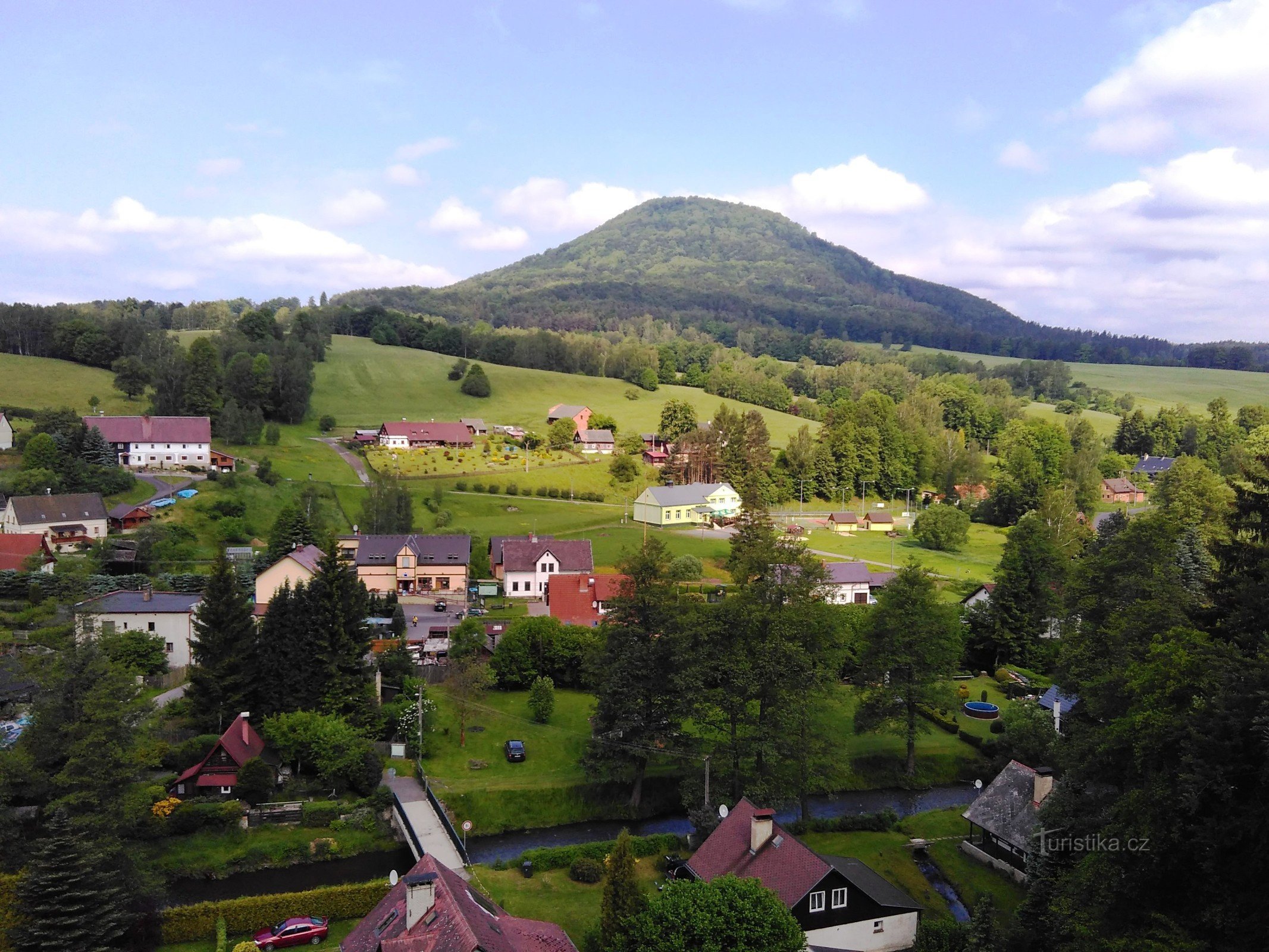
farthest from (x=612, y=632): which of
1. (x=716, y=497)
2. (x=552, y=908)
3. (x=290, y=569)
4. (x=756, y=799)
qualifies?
(x=716, y=497)

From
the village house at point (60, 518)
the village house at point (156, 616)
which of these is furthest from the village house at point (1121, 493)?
the village house at point (60, 518)

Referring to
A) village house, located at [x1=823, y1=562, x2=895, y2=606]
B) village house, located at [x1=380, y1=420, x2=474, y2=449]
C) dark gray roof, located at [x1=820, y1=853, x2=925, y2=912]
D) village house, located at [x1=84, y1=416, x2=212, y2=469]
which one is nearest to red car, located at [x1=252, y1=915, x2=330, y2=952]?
dark gray roof, located at [x1=820, y1=853, x2=925, y2=912]

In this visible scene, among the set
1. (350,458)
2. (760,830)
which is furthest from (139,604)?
(350,458)

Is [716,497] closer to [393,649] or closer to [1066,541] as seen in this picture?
[1066,541]

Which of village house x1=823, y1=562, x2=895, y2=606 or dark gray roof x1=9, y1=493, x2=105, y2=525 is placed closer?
dark gray roof x1=9, y1=493, x2=105, y2=525

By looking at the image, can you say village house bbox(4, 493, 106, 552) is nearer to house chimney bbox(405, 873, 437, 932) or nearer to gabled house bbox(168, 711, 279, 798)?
gabled house bbox(168, 711, 279, 798)

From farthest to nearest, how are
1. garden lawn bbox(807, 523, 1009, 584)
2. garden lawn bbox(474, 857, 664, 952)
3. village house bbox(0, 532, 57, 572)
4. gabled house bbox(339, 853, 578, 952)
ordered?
garden lawn bbox(807, 523, 1009, 584) → village house bbox(0, 532, 57, 572) → garden lawn bbox(474, 857, 664, 952) → gabled house bbox(339, 853, 578, 952)
